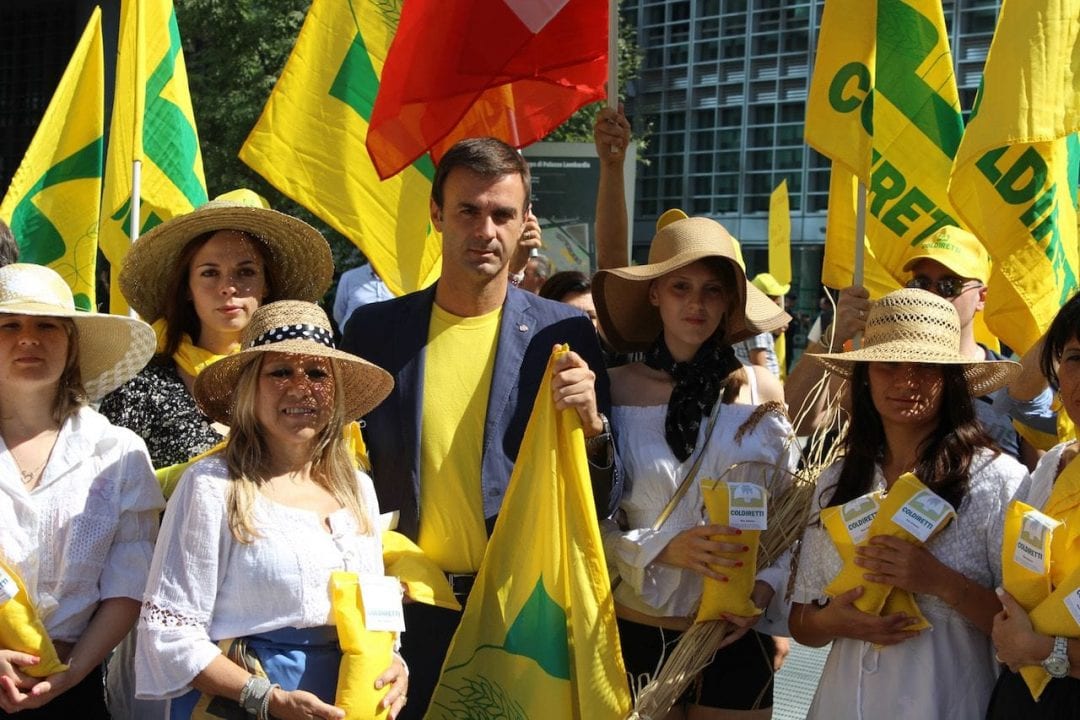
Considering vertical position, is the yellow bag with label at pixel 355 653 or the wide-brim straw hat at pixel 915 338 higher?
the wide-brim straw hat at pixel 915 338

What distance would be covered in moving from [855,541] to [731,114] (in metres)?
33.7

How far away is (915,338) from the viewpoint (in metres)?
3.36

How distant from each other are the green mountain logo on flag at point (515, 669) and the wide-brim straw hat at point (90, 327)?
3.99ft

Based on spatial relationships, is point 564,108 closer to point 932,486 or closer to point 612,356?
point 612,356

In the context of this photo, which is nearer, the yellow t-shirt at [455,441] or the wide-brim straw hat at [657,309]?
the yellow t-shirt at [455,441]

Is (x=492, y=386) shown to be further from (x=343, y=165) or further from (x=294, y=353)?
(x=343, y=165)

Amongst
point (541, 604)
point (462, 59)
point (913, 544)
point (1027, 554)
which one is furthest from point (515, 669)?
point (462, 59)

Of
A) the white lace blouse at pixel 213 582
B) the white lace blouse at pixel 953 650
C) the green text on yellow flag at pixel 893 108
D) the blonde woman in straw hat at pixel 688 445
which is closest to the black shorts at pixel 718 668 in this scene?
the blonde woman in straw hat at pixel 688 445

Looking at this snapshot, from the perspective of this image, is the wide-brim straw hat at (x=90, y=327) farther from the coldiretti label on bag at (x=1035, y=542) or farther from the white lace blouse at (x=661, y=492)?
the coldiretti label on bag at (x=1035, y=542)

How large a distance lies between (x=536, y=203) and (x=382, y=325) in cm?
562

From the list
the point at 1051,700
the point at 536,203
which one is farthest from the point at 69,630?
the point at 536,203

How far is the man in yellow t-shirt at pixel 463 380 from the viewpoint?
138 inches

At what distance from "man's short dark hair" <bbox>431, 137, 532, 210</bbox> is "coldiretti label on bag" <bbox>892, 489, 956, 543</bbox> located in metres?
1.38

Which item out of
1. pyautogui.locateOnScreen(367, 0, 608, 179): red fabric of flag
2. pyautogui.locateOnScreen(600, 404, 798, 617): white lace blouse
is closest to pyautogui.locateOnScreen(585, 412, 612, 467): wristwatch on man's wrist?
pyautogui.locateOnScreen(600, 404, 798, 617): white lace blouse
